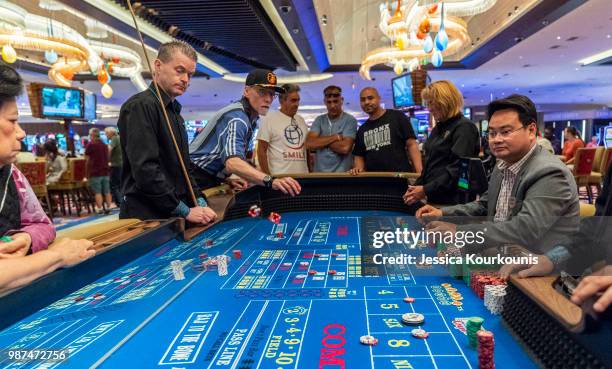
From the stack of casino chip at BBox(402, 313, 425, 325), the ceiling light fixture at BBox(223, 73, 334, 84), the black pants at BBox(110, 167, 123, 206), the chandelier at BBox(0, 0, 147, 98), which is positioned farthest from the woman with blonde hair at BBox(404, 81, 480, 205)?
the ceiling light fixture at BBox(223, 73, 334, 84)

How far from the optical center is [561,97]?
702 inches

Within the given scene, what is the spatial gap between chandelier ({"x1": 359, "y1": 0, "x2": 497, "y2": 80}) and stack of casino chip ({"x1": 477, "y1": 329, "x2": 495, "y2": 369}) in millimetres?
4642

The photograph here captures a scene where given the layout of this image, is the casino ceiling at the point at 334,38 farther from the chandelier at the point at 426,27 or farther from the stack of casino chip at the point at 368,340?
the stack of casino chip at the point at 368,340

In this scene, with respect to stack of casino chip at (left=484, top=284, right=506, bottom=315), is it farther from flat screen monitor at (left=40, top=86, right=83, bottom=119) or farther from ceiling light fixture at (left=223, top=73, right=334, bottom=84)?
ceiling light fixture at (left=223, top=73, right=334, bottom=84)

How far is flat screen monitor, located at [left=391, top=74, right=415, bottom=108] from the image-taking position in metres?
7.44

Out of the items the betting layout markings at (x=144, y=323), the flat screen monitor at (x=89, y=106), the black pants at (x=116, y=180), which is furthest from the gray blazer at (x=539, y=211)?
the flat screen monitor at (x=89, y=106)

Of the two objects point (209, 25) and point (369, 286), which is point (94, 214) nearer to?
point (209, 25)

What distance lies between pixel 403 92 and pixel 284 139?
4956mm

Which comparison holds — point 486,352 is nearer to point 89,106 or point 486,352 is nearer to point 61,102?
point 61,102

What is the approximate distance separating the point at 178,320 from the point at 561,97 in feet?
66.8

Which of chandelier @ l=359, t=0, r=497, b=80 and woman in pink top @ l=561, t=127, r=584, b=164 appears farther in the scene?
woman in pink top @ l=561, t=127, r=584, b=164

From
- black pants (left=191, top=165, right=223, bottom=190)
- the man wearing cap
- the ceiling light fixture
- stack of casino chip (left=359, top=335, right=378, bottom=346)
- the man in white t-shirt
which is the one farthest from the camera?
the ceiling light fixture

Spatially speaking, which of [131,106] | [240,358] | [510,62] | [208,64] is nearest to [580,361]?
[240,358]

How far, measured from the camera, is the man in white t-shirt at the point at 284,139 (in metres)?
3.26
